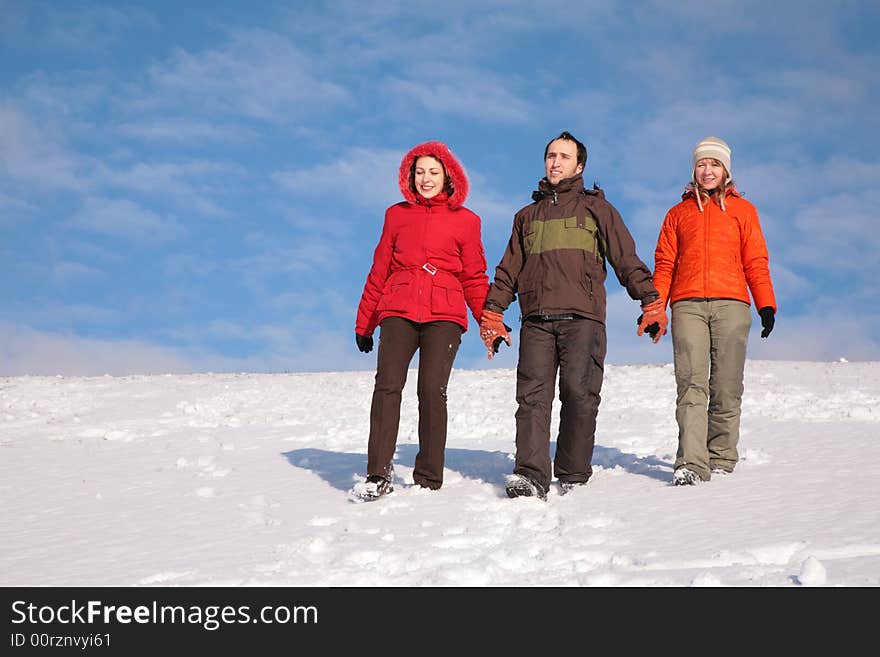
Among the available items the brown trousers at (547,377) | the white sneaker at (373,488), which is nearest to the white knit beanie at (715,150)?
the brown trousers at (547,377)

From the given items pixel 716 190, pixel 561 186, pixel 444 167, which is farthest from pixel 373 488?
pixel 716 190

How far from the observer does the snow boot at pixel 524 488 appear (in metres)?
5.82

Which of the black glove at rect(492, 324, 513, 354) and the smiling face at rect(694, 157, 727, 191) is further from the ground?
the smiling face at rect(694, 157, 727, 191)

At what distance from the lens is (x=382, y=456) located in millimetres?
6199

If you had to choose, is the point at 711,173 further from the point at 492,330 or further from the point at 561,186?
the point at 492,330

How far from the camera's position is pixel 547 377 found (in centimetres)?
604

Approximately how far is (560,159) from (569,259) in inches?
30.1

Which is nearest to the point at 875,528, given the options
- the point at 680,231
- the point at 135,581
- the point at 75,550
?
the point at 680,231

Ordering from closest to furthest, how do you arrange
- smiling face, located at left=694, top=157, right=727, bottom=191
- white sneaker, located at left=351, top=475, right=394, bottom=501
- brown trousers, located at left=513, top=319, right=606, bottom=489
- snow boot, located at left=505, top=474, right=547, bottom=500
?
snow boot, located at left=505, top=474, right=547, bottom=500 → brown trousers, located at left=513, top=319, right=606, bottom=489 → white sneaker, located at left=351, top=475, right=394, bottom=501 → smiling face, located at left=694, top=157, right=727, bottom=191

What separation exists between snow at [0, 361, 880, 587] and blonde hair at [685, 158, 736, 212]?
2210 mm

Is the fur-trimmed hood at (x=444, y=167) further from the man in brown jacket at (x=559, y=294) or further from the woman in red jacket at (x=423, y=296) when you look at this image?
the man in brown jacket at (x=559, y=294)

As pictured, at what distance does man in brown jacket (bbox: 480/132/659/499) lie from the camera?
5.96m

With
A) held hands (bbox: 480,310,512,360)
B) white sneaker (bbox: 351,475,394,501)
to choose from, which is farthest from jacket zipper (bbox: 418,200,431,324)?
white sneaker (bbox: 351,475,394,501)

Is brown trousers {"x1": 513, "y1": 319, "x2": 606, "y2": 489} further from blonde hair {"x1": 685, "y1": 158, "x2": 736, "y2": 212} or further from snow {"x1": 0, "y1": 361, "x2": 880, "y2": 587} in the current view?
blonde hair {"x1": 685, "y1": 158, "x2": 736, "y2": 212}
